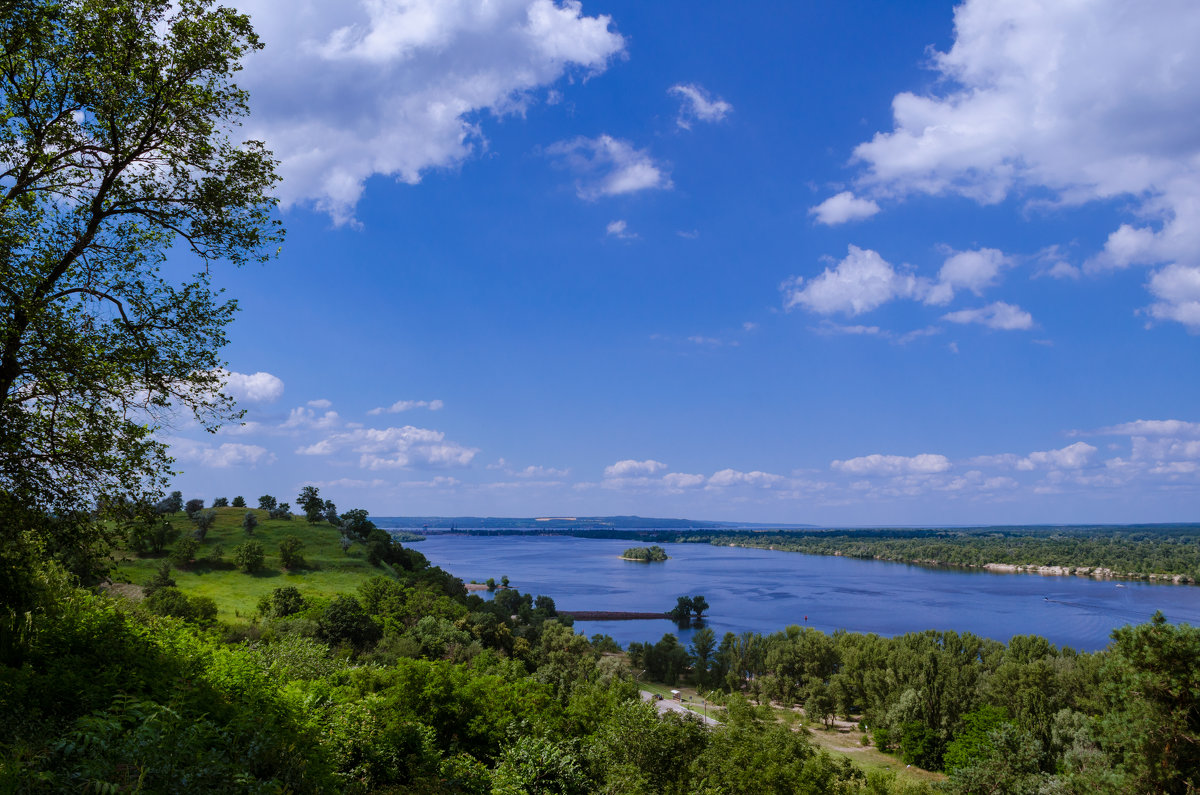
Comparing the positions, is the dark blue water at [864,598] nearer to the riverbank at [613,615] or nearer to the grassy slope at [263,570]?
the riverbank at [613,615]

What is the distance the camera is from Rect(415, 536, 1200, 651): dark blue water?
4028 inches

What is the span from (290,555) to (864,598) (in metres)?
119

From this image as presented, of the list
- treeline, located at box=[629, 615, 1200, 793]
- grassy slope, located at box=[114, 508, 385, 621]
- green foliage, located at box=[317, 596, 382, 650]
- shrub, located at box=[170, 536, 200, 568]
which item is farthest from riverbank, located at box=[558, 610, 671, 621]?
green foliage, located at box=[317, 596, 382, 650]

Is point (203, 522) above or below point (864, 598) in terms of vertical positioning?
above

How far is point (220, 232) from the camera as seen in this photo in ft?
35.8

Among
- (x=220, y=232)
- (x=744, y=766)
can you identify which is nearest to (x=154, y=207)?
(x=220, y=232)

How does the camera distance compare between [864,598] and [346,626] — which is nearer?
[346,626]

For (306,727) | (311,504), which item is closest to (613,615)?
(311,504)

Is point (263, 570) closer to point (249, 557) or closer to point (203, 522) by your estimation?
point (249, 557)

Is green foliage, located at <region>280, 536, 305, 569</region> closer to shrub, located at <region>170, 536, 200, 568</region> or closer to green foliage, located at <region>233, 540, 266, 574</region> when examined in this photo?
green foliage, located at <region>233, 540, 266, 574</region>

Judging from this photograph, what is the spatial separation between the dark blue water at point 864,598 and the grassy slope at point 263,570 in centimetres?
4465

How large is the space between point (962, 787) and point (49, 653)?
44.7 metres

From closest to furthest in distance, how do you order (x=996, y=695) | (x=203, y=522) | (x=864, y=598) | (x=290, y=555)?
(x=996, y=695) → (x=290, y=555) → (x=203, y=522) → (x=864, y=598)

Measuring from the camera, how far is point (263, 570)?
58.9m
